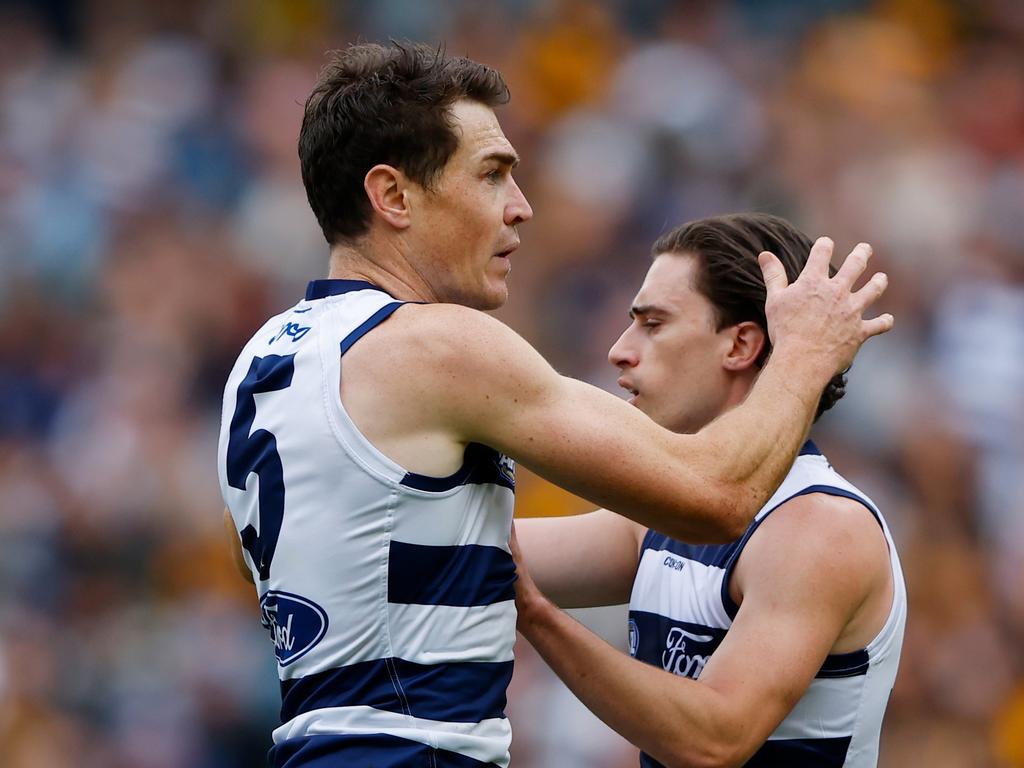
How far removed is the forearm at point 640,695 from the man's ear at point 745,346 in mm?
986

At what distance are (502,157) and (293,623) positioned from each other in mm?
1238

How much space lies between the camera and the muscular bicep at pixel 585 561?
15.0 ft

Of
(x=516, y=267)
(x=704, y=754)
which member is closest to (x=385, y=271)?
(x=704, y=754)

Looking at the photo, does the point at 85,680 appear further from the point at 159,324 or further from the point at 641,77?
the point at 641,77

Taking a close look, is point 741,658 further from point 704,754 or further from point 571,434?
point 571,434

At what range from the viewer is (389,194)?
Result: 143 inches

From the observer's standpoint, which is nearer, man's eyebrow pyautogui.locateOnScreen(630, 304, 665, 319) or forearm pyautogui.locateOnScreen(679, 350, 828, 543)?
forearm pyautogui.locateOnScreen(679, 350, 828, 543)

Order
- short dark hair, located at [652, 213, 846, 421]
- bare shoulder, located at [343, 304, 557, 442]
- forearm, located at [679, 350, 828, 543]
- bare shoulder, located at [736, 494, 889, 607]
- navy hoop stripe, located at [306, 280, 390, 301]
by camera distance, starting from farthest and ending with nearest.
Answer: short dark hair, located at [652, 213, 846, 421] → bare shoulder, located at [736, 494, 889, 607] → navy hoop stripe, located at [306, 280, 390, 301] → forearm, located at [679, 350, 828, 543] → bare shoulder, located at [343, 304, 557, 442]

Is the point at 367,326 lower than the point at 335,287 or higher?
lower

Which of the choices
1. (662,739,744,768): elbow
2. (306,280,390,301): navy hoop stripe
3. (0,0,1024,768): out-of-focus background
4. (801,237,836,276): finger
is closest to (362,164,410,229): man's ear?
(306,280,390,301): navy hoop stripe

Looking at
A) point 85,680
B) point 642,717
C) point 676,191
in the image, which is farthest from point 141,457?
point 642,717

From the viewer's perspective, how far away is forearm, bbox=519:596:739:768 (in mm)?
3658

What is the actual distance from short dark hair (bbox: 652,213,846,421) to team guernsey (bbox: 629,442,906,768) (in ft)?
1.37

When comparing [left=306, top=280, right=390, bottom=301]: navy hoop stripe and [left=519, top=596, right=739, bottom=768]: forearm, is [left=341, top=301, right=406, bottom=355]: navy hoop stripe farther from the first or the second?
[left=519, top=596, right=739, bottom=768]: forearm
